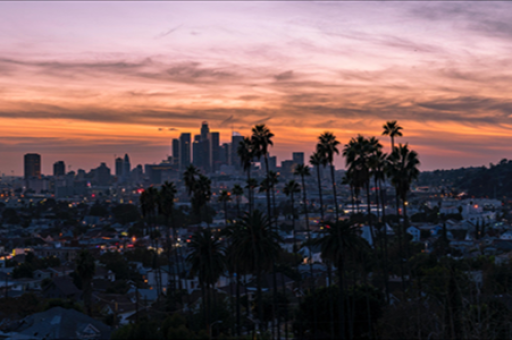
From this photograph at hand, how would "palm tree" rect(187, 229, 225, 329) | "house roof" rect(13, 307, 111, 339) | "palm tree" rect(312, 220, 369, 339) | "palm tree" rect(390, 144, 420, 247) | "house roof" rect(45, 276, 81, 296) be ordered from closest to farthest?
"palm tree" rect(312, 220, 369, 339) → "house roof" rect(13, 307, 111, 339) → "palm tree" rect(187, 229, 225, 329) → "palm tree" rect(390, 144, 420, 247) → "house roof" rect(45, 276, 81, 296)

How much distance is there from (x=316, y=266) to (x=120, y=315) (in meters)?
42.9

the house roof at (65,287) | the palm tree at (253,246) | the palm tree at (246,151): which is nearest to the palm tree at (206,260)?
the palm tree at (253,246)

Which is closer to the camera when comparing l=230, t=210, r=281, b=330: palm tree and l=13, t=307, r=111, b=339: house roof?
l=230, t=210, r=281, b=330: palm tree

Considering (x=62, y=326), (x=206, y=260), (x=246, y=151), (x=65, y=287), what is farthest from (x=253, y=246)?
(x=65, y=287)

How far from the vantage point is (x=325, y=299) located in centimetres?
5634

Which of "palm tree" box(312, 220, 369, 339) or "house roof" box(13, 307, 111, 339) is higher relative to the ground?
"palm tree" box(312, 220, 369, 339)

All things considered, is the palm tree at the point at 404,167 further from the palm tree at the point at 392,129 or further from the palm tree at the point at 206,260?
the palm tree at the point at 206,260

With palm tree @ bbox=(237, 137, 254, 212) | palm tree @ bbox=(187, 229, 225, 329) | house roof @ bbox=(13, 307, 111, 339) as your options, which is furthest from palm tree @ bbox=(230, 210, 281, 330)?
palm tree @ bbox=(237, 137, 254, 212)

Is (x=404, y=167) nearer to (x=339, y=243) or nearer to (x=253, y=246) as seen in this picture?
(x=339, y=243)

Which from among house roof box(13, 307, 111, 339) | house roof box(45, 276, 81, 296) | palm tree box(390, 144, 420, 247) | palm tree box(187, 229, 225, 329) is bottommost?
house roof box(45, 276, 81, 296)

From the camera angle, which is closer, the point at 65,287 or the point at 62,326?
the point at 62,326

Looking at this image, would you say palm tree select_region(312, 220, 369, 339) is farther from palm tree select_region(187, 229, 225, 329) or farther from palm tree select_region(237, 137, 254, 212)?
palm tree select_region(237, 137, 254, 212)

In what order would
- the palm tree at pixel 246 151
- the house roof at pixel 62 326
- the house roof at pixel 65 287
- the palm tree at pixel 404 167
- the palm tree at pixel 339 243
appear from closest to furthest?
the palm tree at pixel 339 243, the house roof at pixel 62 326, the palm tree at pixel 404 167, the palm tree at pixel 246 151, the house roof at pixel 65 287

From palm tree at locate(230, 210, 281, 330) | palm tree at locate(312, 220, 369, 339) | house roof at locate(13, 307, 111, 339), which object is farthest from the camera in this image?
house roof at locate(13, 307, 111, 339)
